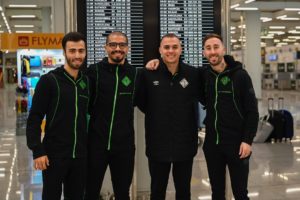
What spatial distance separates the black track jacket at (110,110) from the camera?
3365mm

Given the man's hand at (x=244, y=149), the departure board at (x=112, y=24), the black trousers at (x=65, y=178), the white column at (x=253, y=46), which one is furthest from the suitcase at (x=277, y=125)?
the white column at (x=253, y=46)

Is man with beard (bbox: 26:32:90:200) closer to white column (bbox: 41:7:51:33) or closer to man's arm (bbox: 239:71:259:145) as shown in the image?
man's arm (bbox: 239:71:259:145)

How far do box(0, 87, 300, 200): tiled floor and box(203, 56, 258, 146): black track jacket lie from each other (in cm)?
208

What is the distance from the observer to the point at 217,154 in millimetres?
3566

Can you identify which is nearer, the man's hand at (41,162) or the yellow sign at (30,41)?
the man's hand at (41,162)

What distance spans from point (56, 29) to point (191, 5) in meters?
9.31

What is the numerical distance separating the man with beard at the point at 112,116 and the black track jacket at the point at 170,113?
183 mm

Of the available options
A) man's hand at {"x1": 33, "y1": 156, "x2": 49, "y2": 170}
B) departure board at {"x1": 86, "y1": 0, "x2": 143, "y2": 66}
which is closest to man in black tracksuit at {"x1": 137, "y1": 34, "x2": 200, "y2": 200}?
man's hand at {"x1": 33, "y1": 156, "x2": 49, "y2": 170}

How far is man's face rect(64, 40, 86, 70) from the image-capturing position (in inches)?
123

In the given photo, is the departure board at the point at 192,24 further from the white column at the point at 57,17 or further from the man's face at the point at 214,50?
the white column at the point at 57,17

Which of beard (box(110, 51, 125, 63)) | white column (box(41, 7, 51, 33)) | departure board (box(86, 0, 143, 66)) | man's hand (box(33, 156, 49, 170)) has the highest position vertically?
white column (box(41, 7, 51, 33))

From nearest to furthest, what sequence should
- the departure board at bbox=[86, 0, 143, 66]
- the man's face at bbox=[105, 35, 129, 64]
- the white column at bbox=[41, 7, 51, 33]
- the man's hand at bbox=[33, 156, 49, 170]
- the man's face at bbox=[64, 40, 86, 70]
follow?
the man's hand at bbox=[33, 156, 49, 170], the man's face at bbox=[64, 40, 86, 70], the man's face at bbox=[105, 35, 129, 64], the departure board at bbox=[86, 0, 143, 66], the white column at bbox=[41, 7, 51, 33]

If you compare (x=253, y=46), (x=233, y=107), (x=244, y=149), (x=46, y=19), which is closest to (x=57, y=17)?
(x=46, y=19)

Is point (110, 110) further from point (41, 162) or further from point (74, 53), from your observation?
point (41, 162)
